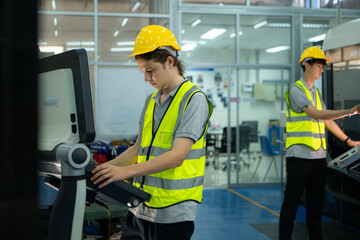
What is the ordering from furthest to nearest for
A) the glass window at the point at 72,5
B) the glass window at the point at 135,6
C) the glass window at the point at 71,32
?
the glass window at the point at 135,6 → the glass window at the point at 72,5 → the glass window at the point at 71,32

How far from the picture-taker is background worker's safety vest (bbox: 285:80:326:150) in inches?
146

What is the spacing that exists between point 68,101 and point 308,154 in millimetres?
2888

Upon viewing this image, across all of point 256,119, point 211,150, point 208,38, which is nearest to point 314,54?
point 256,119

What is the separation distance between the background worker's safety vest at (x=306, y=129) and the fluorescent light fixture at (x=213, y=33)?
15.8 ft

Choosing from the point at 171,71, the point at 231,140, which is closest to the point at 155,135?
the point at 171,71

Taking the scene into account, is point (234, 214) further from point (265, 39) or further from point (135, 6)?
point (135, 6)

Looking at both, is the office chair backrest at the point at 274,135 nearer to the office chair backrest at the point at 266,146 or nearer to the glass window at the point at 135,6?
the office chair backrest at the point at 266,146

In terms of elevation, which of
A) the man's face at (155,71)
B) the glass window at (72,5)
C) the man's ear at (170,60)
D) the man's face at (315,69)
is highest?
the glass window at (72,5)

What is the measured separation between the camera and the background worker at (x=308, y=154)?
3674 millimetres

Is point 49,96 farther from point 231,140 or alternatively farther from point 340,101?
point 231,140

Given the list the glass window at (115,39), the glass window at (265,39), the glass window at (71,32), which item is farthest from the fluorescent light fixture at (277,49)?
the glass window at (71,32)

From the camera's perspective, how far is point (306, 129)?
376 cm

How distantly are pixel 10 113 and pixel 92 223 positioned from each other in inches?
141

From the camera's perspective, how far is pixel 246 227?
5.23 meters
